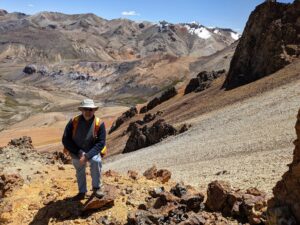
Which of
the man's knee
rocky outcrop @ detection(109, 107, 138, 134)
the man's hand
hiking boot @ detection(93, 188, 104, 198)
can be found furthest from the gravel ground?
rocky outcrop @ detection(109, 107, 138, 134)

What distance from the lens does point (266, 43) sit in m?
52.1

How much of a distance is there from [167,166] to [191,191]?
14.0m

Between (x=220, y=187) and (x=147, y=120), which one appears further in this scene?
(x=147, y=120)

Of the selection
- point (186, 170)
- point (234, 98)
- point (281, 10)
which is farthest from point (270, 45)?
point (186, 170)

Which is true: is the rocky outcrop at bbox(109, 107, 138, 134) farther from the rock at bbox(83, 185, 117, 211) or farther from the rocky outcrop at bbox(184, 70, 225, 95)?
the rock at bbox(83, 185, 117, 211)

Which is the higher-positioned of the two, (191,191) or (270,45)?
(270,45)

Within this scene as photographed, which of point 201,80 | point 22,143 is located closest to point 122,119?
point 201,80

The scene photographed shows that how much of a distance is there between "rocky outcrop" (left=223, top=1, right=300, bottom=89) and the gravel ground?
9.39 meters

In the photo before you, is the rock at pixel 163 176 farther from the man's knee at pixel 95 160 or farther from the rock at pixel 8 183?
the rock at pixel 8 183

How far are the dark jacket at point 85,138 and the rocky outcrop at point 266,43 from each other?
1553 inches

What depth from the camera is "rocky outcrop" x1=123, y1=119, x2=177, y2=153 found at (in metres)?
40.8

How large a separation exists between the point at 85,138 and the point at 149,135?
99.3 feet

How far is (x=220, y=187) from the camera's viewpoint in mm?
11305

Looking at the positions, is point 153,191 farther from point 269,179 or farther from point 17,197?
Answer: point 269,179
